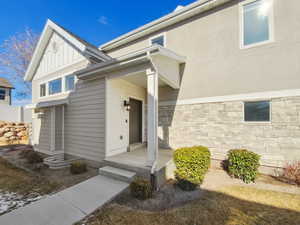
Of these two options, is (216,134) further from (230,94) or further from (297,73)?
(297,73)

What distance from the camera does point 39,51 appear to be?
384 inches

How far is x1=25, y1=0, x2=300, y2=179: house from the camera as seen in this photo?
15.9 feet

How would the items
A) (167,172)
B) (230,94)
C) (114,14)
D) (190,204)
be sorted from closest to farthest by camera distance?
(190,204) < (167,172) < (230,94) < (114,14)

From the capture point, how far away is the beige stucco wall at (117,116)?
6.01m

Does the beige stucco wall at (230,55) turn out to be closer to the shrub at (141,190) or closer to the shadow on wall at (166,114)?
the shadow on wall at (166,114)

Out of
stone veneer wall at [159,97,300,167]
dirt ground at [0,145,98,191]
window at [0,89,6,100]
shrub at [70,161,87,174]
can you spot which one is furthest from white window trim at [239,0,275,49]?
window at [0,89,6,100]

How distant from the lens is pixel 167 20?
280 inches

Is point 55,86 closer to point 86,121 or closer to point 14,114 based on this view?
point 86,121

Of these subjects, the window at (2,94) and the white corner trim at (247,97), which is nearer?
the white corner trim at (247,97)

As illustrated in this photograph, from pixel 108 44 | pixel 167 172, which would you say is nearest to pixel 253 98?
pixel 167 172

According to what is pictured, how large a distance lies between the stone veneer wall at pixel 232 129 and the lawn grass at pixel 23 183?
494cm

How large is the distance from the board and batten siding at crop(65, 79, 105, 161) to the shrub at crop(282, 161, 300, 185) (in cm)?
638

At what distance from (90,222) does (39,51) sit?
441 inches

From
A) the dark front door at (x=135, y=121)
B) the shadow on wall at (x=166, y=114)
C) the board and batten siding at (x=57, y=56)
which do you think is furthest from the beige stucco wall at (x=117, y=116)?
the board and batten siding at (x=57, y=56)
